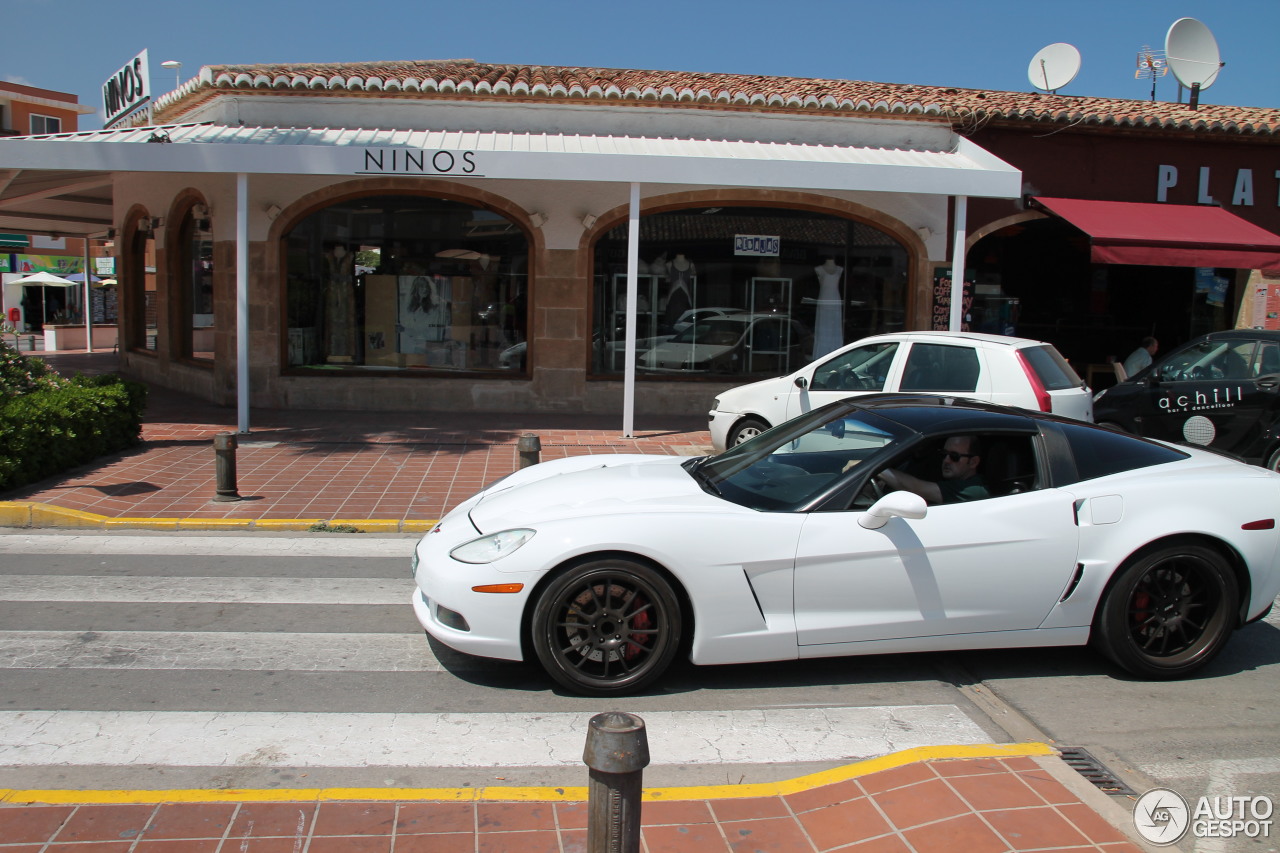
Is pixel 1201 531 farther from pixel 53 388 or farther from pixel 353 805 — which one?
pixel 53 388

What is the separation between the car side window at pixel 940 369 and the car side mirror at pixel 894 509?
454 centimetres

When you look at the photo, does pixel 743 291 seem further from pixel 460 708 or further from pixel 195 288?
Answer: pixel 460 708

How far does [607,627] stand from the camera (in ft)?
15.2

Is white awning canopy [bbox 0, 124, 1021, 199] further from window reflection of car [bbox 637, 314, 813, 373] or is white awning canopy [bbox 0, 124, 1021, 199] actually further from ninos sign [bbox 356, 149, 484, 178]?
window reflection of car [bbox 637, 314, 813, 373]

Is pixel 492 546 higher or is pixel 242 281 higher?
pixel 242 281

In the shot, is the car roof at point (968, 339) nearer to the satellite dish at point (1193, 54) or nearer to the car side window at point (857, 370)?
the car side window at point (857, 370)

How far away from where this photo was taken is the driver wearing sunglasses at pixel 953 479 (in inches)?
196

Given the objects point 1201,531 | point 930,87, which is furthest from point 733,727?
point 930,87

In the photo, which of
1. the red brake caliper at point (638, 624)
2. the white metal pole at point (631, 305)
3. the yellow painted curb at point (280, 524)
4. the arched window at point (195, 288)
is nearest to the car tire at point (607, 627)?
the red brake caliper at point (638, 624)

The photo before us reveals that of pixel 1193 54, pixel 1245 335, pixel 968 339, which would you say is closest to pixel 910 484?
pixel 968 339

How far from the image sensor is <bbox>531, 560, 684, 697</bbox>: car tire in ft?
15.0

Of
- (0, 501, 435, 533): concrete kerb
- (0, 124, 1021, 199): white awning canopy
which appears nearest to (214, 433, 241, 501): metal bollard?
(0, 501, 435, 533): concrete kerb

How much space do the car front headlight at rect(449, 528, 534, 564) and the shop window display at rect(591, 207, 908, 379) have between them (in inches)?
402

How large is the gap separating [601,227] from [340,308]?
411 cm
